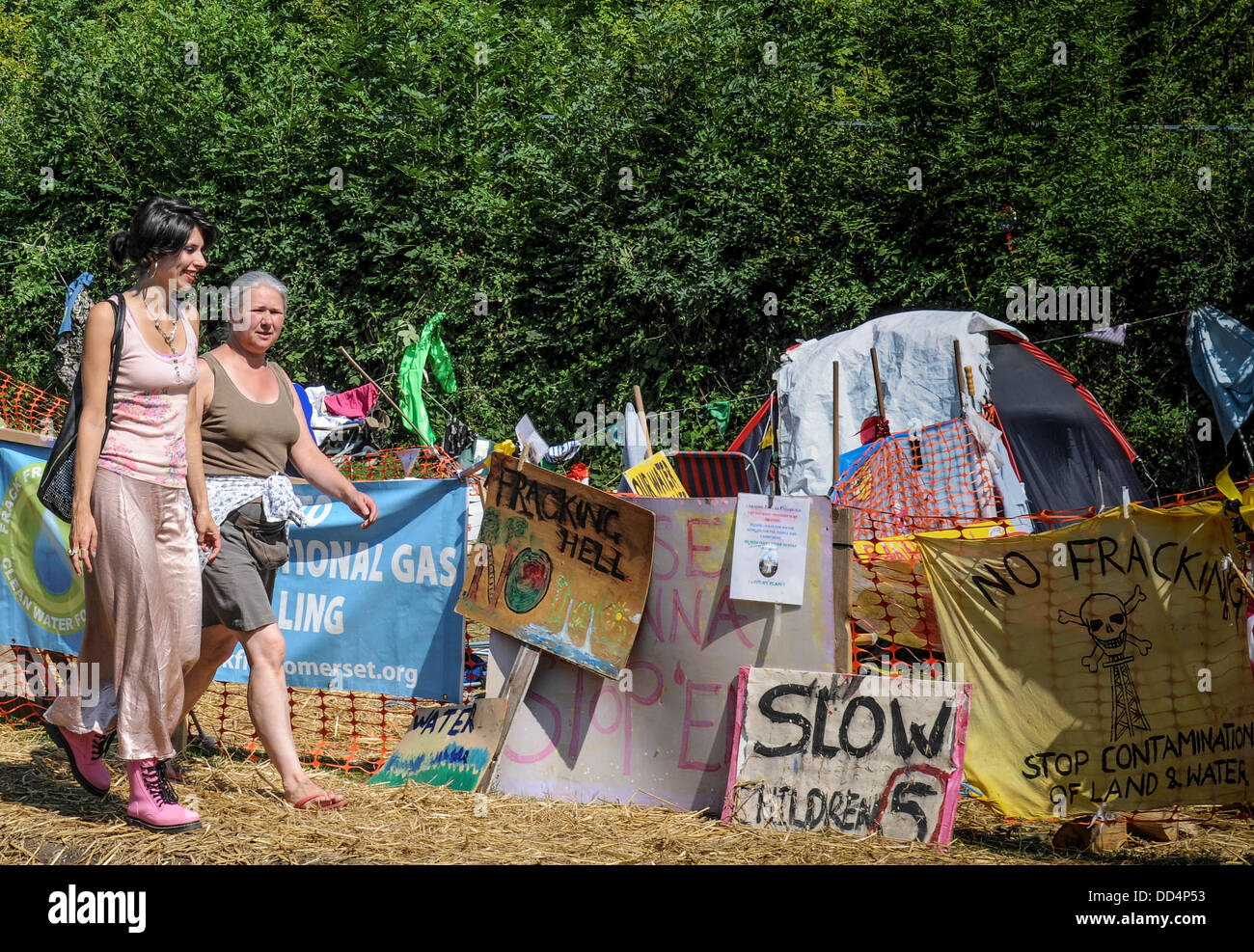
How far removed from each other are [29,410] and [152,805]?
7.49 m

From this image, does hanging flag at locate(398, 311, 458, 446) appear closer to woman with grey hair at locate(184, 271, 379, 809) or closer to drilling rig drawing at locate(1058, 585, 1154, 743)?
woman with grey hair at locate(184, 271, 379, 809)

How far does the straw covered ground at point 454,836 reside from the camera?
12.8 ft

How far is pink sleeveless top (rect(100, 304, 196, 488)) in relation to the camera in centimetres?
402

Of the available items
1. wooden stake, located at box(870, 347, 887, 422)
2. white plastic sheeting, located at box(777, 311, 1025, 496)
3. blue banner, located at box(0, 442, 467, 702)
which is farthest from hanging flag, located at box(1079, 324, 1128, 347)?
blue banner, located at box(0, 442, 467, 702)

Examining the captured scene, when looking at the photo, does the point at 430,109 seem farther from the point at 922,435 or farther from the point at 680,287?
the point at 922,435

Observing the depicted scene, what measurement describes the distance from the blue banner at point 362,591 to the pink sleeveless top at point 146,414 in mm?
1034

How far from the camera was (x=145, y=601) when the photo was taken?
401 cm

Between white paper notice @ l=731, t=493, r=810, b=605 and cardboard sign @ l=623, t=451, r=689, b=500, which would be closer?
white paper notice @ l=731, t=493, r=810, b=605

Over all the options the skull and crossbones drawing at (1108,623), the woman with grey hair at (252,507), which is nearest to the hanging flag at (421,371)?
the woman with grey hair at (252,507)

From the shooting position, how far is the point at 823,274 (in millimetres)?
11344

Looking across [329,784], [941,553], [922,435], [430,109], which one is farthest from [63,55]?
[941,553]

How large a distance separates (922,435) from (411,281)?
6587 millimetres

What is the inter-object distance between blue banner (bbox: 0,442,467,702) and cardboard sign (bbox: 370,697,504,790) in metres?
0.13

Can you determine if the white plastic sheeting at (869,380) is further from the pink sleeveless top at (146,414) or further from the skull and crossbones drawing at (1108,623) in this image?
the pink sleeveless top at (146,414)
